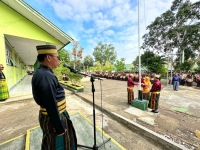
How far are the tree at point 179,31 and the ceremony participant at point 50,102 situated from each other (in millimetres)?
16340

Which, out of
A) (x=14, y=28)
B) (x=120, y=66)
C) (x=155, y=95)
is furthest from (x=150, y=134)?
(x=120, y=66)

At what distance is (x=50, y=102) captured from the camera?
1078 mm

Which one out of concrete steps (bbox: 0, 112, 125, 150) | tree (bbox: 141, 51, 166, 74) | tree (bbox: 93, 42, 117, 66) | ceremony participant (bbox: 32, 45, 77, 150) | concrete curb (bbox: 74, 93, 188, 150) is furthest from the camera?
tree (bbox: 93, 42, 117, 66)

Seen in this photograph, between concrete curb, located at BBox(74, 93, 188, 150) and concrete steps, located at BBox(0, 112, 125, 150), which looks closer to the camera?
concrete steps, located at BBox(0, 112, 125, 150)

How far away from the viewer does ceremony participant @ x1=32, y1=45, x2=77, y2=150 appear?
3.58ft

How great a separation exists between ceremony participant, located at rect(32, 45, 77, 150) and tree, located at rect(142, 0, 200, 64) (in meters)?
16.3

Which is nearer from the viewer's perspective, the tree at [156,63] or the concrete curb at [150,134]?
the concrete curb at [150,134]

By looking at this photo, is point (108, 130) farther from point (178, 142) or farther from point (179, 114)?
point (179, 114)

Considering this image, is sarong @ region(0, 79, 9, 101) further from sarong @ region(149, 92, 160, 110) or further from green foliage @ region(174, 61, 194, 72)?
green foliage @ region(174, 61, 194, 72)

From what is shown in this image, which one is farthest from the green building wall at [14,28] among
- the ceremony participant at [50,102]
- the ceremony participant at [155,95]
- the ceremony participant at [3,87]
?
the ceremony participant at [155,95]

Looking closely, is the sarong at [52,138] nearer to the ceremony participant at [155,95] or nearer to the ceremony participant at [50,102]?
the ceremony participant at [50,102]

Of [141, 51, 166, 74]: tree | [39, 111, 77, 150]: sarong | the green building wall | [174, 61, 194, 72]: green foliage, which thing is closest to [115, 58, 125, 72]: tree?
[141, 51, 166, 74]: tree

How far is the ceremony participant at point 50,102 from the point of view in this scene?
1.09 m

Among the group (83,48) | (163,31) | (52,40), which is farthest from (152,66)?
(83,48)
